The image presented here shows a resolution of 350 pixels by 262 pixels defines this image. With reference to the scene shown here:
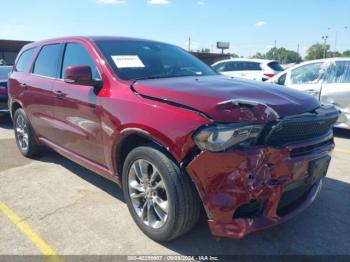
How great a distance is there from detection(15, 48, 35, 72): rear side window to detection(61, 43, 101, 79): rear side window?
1.36 metres

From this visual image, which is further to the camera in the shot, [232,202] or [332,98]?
[332,98]

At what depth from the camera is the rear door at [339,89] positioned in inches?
270

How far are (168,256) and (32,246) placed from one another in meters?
1.17

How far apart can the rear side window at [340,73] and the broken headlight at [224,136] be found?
5.25 m

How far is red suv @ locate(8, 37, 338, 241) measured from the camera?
2.56 metres

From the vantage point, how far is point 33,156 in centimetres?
565

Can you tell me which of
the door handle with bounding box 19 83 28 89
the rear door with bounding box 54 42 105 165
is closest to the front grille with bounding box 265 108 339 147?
the rear door with bounding box 54 42 105 165

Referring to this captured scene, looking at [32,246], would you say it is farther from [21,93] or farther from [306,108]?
[21,93]

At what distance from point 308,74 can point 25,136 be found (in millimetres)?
5593

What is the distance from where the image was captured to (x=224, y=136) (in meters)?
→ 2.53

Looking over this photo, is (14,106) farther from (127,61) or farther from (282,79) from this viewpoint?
(282,79)

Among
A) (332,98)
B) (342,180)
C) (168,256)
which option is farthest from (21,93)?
(332,98)

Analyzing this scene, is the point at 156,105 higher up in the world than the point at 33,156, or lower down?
higher up

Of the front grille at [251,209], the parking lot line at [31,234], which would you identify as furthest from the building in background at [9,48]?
the front grille at [251,209]
